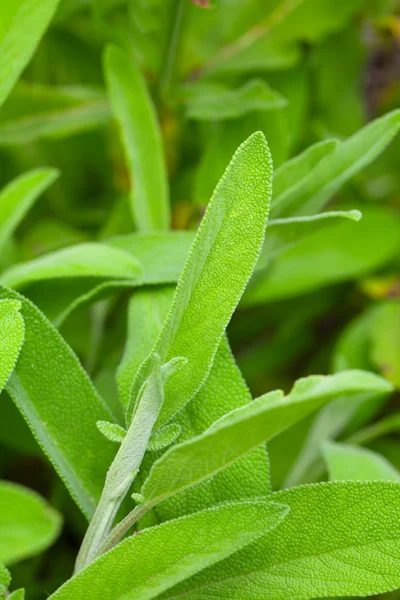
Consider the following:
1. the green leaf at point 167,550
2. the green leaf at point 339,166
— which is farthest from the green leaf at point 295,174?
the green leaf at point 167,550

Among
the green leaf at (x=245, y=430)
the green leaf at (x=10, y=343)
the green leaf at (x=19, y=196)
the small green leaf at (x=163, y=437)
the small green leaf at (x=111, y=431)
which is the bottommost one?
the small green leaf at (x=163, y=437)

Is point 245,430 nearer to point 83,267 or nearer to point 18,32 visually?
point 83,267

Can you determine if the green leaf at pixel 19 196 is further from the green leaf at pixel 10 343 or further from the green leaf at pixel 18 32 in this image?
the green leaf at pixel 10 343

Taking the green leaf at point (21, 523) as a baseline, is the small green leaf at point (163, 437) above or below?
above

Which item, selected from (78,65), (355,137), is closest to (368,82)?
(78,65)

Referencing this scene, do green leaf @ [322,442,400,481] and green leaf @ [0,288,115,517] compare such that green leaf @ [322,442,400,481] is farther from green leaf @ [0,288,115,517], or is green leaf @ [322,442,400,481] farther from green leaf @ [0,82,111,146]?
green leaf @ [0,82,111,146]

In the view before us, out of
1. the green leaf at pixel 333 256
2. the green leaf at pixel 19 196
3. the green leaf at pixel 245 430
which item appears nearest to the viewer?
the green leaf at pixel 245 430
